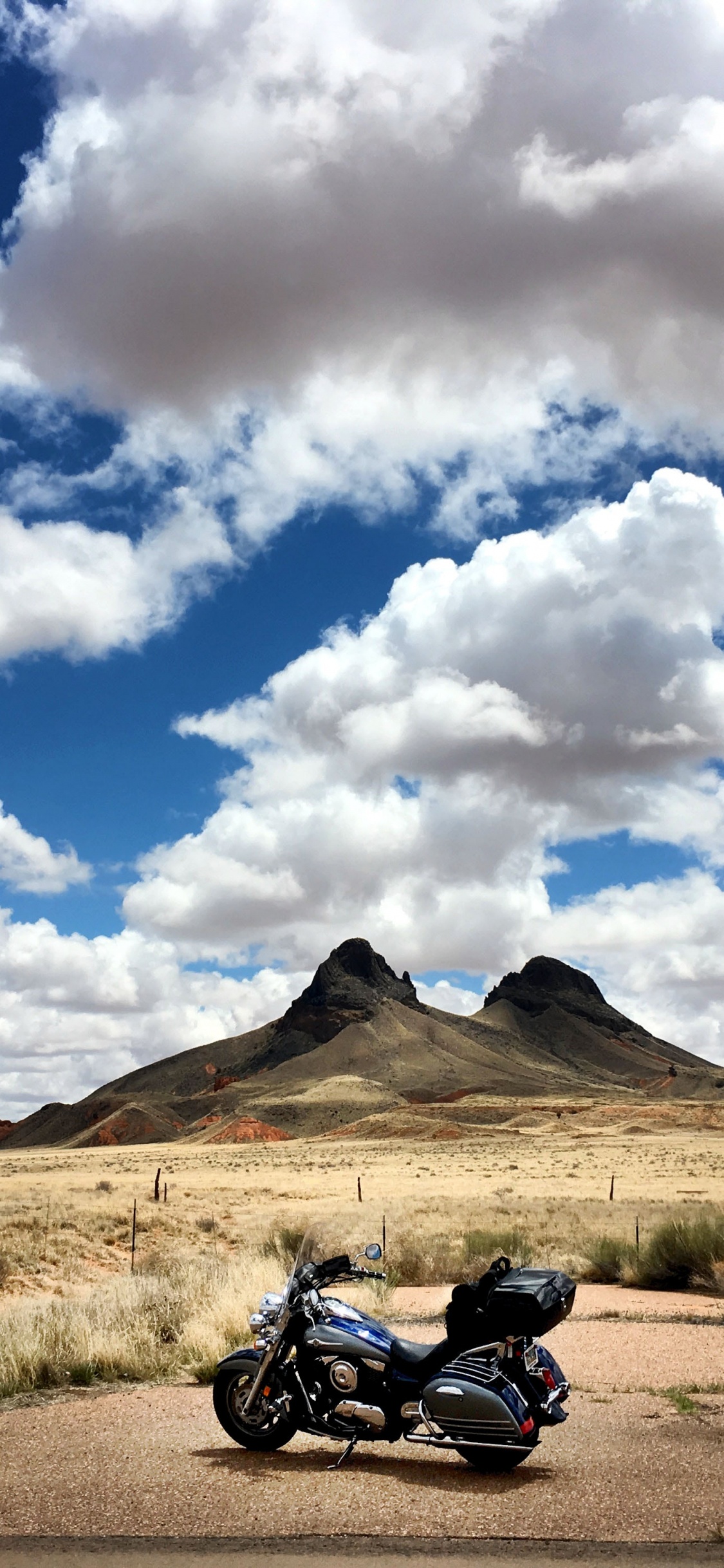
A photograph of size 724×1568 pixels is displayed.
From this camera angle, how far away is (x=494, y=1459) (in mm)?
8188

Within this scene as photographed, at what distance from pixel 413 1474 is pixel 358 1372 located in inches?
28.6

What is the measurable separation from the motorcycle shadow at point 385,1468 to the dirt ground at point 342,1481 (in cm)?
2

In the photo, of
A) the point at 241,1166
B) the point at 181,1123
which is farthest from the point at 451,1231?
the point at 181,1123

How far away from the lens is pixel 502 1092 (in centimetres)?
17825

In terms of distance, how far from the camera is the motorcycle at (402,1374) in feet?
26.2

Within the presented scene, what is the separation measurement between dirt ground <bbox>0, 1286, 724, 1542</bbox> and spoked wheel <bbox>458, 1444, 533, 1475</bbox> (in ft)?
0.25

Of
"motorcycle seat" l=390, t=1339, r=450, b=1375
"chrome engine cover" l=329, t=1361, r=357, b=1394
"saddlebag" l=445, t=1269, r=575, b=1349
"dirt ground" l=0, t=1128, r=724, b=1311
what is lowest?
"dirt ground" l=0, t=1128, r=724, b=1311

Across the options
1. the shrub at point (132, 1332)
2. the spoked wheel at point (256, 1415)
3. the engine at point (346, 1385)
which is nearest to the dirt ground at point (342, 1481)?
the spoked wheel at point (256, 1415)

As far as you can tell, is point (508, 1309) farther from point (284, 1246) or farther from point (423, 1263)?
point (284, 1246)

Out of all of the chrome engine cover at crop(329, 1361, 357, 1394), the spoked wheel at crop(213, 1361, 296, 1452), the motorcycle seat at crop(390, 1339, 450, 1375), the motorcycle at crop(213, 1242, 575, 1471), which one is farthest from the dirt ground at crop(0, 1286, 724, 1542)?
the motorcycle seat at crop(390, 1339, 450, 1375)

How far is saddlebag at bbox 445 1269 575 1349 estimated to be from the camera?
8047 mm

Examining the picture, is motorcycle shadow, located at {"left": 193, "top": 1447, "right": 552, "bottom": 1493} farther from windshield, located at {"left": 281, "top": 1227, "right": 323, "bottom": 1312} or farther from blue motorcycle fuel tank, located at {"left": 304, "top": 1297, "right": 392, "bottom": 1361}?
windshield, located at {"left": 281, "top": 1227, "right": 323, "bottom": 1312}

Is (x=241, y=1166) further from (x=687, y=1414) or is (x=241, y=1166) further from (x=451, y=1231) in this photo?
(x=687, y=1414)

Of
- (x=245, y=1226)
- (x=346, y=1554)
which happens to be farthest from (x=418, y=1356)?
(x=245, y=1226)
